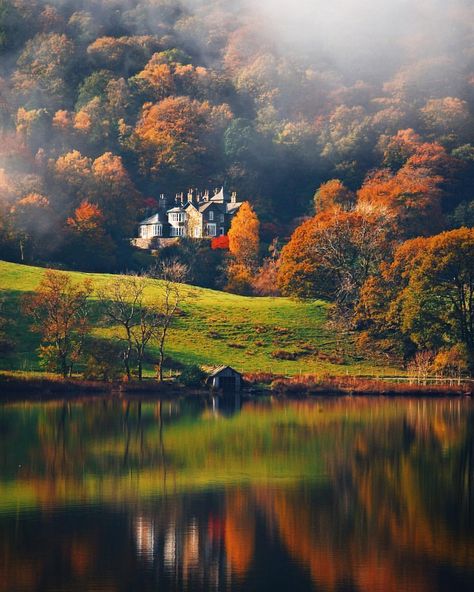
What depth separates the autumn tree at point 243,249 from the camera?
126 m

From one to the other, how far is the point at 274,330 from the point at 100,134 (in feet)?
226

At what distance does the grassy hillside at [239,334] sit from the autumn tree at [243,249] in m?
11.8

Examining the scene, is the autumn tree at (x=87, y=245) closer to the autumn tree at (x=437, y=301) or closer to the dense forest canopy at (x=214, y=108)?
the dense forest canopy at (x=214, y=108)

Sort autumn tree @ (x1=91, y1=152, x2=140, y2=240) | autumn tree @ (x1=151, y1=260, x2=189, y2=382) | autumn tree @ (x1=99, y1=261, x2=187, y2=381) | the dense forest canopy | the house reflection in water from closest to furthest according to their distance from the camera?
the house reflection in water < autumn tree @ (x1=99, y1=261, x2=187, y2=381) < autumn tree @ (x1=151, y1=260, x2=189, y2=382) < autumn tree @ (x1=91, y1=152, x2=140, y2=240) < the dense forest canopy

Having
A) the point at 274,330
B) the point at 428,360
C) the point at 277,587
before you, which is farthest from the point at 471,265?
the point at 277,587

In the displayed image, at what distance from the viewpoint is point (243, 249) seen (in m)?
132

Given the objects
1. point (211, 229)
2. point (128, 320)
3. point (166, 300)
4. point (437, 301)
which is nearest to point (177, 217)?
point (211, 229)

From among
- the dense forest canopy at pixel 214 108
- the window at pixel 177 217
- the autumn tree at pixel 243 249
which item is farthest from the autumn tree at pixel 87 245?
the window at pixel 177 217

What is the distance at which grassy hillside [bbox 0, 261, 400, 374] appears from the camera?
90.2 m

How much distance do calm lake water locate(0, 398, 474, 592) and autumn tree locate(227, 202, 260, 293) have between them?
6005 cm

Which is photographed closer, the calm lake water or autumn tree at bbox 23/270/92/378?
the calm lake water

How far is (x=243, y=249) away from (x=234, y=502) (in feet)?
303

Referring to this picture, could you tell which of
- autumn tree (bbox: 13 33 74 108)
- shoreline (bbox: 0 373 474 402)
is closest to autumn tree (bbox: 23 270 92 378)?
shoreline (bbox: 0 373 474 402)

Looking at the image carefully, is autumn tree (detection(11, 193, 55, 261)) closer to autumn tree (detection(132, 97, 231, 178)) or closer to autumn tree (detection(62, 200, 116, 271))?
autumn tree (detection(62, 200, 116, 271))
